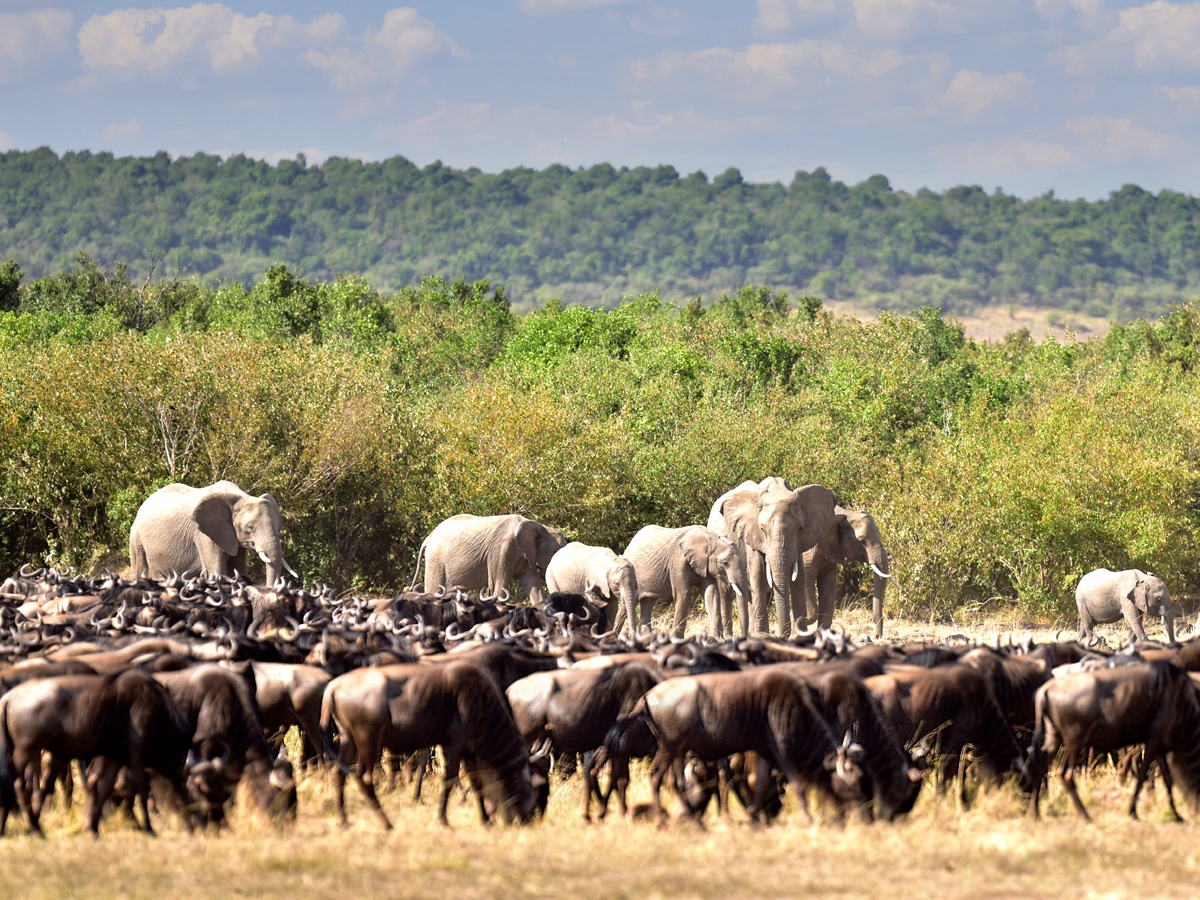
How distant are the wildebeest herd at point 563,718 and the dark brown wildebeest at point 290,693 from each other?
0.02 meters

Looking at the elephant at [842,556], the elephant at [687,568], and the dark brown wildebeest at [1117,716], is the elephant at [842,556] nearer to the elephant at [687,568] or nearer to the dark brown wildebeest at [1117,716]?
the elephant at [687,568]

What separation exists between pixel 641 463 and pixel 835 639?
18.9 metres

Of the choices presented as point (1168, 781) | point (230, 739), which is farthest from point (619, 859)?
point (1168, 781)

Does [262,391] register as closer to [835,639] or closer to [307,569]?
[307,569]

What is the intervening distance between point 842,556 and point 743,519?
233 centimetres

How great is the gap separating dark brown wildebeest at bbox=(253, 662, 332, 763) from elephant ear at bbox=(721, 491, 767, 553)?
47.0 ft

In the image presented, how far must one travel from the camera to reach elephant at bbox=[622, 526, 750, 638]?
84.0 feet

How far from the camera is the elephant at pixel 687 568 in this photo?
2561 centimetres

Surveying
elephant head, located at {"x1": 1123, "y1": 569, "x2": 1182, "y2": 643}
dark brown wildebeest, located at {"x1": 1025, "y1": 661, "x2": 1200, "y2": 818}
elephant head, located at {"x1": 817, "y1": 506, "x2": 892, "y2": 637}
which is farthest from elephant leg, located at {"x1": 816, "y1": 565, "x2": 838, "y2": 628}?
dark brown wildebeest, located at {"x1": 1025, "y1": 661, "x2": 1200, "y2": 818}

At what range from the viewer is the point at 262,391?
101 feet

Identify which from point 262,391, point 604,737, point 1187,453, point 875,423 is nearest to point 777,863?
point 604,737

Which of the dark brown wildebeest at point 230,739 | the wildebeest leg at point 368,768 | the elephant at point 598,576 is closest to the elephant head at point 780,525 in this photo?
the elephant at point 598,576

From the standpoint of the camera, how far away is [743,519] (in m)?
26.8

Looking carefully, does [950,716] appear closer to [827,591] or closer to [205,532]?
[827,591]
